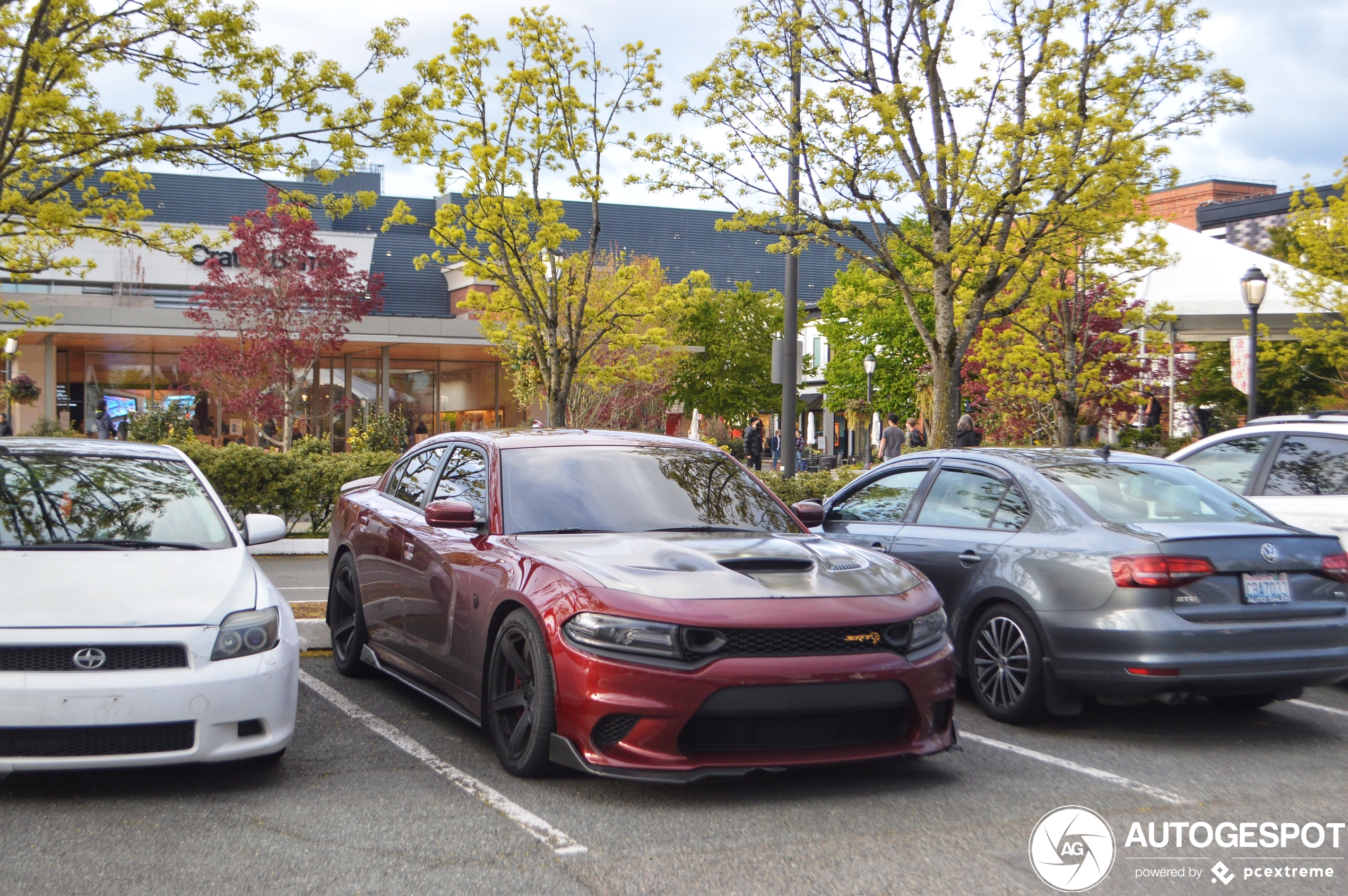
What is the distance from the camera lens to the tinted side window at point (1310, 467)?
8016 millimetres

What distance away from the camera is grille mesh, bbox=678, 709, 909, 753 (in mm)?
4758

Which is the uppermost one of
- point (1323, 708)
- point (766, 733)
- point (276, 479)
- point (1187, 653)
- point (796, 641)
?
point (796, 641)

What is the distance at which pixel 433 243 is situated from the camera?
5834 centimetres

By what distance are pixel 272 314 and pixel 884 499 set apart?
25.4 meters

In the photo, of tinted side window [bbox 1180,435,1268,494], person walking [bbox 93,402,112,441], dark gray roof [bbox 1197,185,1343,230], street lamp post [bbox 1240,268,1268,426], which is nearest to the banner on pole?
street lamp post [bbox 1240,268,1268,426]

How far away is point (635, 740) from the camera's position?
15.4ft

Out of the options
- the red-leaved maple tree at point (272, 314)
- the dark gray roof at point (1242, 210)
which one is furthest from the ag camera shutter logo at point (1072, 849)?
the dark gray roof at point (1242, 210)

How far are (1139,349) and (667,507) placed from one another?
20955mm

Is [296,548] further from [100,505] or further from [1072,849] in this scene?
[1072,849]

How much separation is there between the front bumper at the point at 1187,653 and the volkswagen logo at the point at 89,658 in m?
4.32

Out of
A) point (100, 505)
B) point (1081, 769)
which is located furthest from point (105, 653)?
point (1081, 769)

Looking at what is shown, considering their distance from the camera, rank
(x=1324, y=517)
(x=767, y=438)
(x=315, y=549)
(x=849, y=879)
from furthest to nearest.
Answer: (x=767, y=438)
(x=315, y=549)
(x=1324, y=517)
(x=849, y=879)

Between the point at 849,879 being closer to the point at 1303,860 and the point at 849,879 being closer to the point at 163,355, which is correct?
the point at 1303,860

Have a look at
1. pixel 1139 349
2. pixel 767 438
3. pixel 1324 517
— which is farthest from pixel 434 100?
pixel 767 438
